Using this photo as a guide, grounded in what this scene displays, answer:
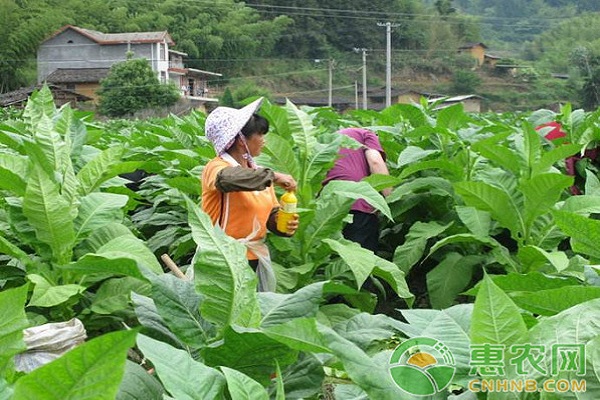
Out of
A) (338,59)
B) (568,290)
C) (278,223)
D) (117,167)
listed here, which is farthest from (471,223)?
(338,59)

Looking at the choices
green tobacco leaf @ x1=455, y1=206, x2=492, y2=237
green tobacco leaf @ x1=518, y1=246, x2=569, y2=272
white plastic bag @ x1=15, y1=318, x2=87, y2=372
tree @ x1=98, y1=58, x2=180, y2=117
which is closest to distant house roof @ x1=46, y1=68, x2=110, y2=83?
tree @ x1=98, y1=58, x2=180, y2=117

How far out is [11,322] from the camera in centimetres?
153

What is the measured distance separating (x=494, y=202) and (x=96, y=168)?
1.77m

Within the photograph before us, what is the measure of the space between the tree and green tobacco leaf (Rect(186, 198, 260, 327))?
48.0 meters

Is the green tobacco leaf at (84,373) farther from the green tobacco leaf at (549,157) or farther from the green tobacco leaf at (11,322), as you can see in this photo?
the green tobacco leaf at (549,157)

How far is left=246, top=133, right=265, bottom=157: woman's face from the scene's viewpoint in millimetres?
3824

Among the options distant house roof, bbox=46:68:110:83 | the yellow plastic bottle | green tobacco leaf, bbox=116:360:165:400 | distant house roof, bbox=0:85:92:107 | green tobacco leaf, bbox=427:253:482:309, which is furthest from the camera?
distant house roof, bbox=46:68:110:83

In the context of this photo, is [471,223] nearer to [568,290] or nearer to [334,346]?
[568,290]

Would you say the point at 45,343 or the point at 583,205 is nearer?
the point at 45,343

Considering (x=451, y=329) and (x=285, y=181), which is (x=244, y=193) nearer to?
(x=285, y=181)

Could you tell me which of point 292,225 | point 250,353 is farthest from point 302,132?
point 250,353

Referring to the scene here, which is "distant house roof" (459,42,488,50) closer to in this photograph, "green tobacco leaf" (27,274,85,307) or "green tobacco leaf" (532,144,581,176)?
"green tobacco leaf" (532,144,581,176)

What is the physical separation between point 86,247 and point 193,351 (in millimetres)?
1739

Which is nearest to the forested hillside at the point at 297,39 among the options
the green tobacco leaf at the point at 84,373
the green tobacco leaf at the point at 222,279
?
the green tobacco leaf at the point at 222,279
